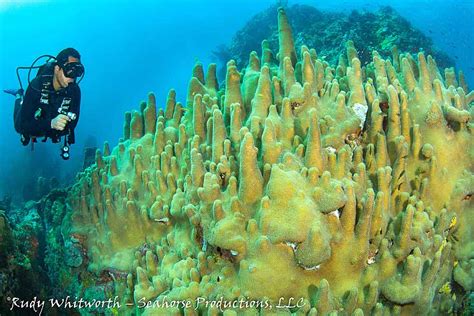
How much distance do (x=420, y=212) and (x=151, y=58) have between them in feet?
298

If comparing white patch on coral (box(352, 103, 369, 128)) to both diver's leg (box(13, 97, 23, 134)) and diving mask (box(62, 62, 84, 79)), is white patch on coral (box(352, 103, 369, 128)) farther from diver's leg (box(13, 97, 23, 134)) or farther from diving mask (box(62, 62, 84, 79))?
diver's leg (box(13, 97, 23, 134))

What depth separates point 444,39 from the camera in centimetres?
3344

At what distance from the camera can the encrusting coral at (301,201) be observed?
104 inches

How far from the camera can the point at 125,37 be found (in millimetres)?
96375

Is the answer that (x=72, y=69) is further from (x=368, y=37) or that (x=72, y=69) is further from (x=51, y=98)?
(x=368, y=37)

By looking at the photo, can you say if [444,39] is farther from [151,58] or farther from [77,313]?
[151,58]

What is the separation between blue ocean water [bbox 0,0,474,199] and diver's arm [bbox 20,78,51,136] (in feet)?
166

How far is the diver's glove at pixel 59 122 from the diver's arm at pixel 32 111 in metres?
0.28

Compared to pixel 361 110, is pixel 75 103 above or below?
above

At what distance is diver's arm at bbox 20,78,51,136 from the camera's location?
5309 millimetres

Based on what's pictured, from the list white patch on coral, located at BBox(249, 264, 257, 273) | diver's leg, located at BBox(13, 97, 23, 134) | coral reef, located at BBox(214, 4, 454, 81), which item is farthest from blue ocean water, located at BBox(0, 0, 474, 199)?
white patch on coral, located at BBox(249, 264, 257, 273)

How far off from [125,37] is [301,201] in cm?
10455

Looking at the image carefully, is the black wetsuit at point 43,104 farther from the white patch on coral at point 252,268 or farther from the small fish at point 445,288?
the small fish at point 445,288

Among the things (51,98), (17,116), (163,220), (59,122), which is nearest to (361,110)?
(163,220)
